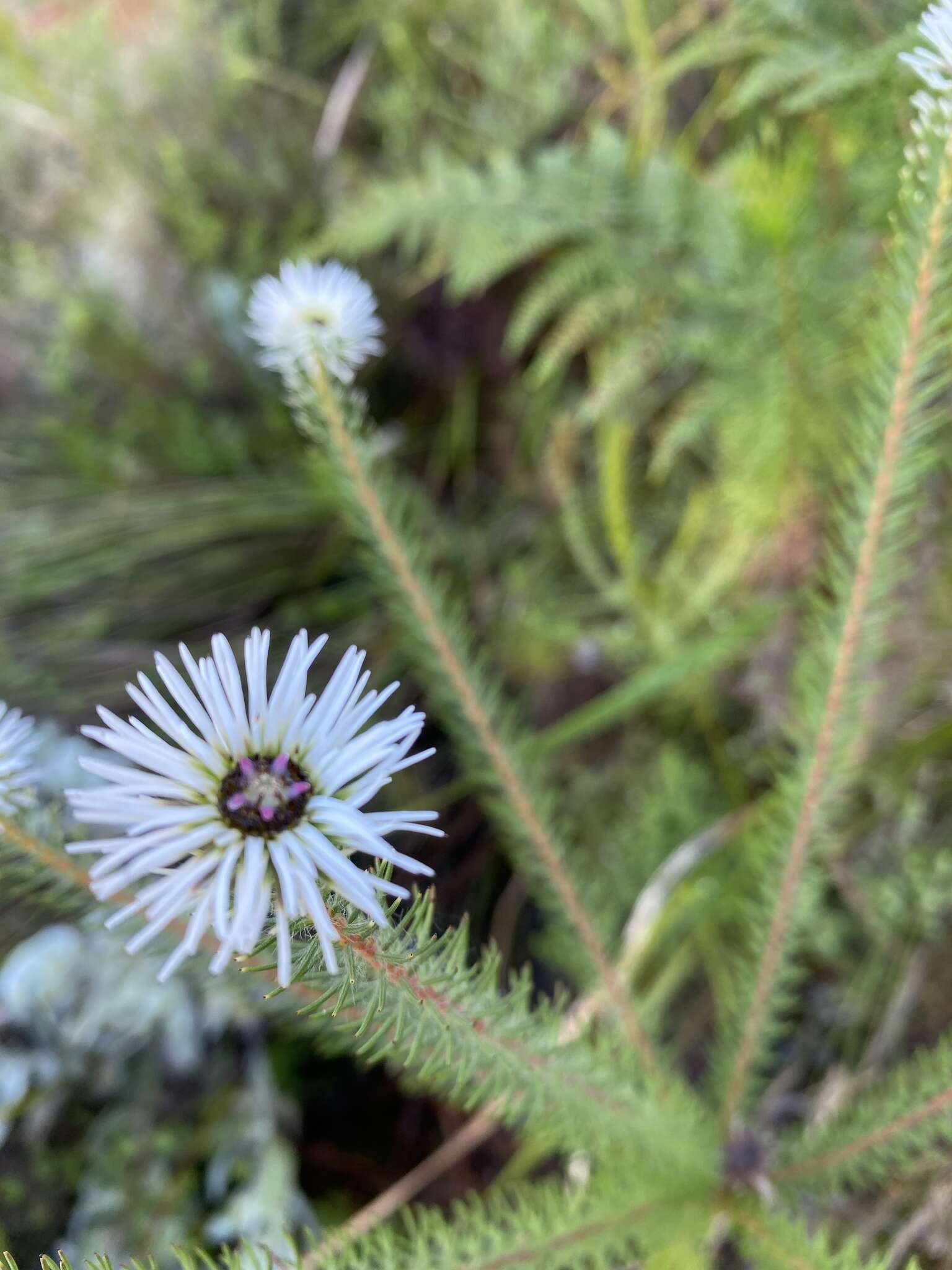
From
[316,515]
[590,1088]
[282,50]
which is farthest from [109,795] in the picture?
[282,50]

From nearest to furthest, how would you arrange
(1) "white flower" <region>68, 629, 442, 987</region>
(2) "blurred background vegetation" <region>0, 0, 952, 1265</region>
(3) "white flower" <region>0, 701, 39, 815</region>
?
(1) "white flower" <region>68, 629, 442, 987</region>
(3) "white flower" <region>0, 701, 39, 815</region>
(2) "blurred background vegetation" <region>0, 0, 952, 1265</region>

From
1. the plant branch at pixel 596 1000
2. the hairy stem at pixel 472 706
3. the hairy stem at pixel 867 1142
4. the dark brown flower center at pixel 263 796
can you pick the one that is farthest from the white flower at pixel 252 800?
the plant branch at pixel 596 1000

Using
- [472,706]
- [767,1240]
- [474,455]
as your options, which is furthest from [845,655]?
[474,455]

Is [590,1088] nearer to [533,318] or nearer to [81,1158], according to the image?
[81,1158]

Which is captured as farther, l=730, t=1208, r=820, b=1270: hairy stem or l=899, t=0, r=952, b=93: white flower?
l=730, t=1208, r=820, b=1270: hairy stem

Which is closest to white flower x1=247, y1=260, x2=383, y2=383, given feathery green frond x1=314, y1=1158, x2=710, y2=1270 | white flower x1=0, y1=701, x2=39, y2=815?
white flower x1=0, y1=701, x2=39, y2=815

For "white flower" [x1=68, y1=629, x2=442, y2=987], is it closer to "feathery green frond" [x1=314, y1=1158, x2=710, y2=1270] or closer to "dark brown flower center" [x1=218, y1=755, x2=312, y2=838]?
"dark brown flower center" [x1=218, y1=755, x2=312, y2=838]

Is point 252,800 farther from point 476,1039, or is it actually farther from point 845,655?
point 845,655
